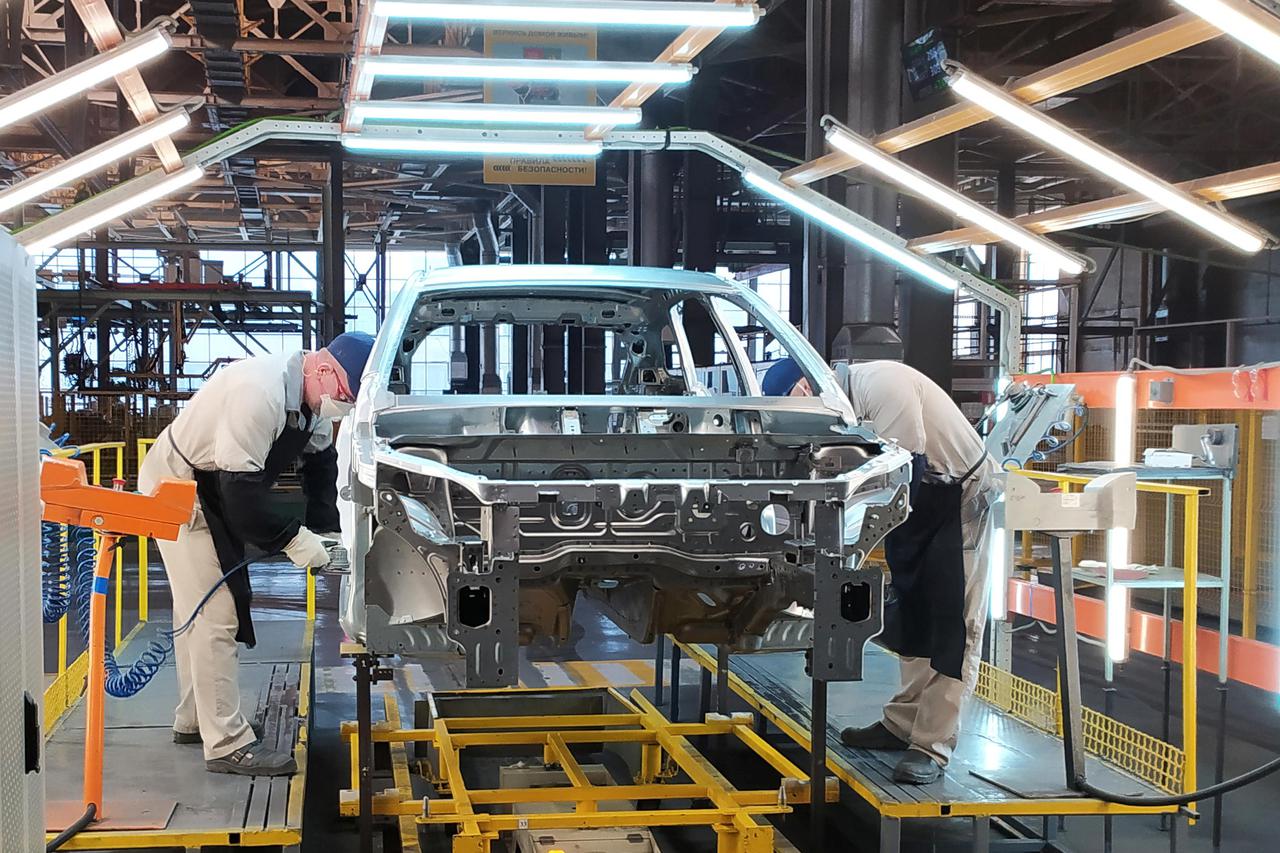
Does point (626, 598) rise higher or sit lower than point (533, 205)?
lower

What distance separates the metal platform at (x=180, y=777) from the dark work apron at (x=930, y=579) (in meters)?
2.26

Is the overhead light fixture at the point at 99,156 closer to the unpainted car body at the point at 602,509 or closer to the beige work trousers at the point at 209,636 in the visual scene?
the unpainted car body at the point at 602,509

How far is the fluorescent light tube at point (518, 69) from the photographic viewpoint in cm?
467

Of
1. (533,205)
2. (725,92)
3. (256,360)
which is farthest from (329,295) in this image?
(256,360)

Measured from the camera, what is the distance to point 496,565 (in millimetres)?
3527

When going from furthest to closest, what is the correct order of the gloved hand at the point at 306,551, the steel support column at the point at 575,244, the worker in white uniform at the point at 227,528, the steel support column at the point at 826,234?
the steel support column at the point at 575,244 → the steel support column at the point at 826,234 → the gloved hand at the point at 306,551 → the worker in white uniform at the point at 227,528

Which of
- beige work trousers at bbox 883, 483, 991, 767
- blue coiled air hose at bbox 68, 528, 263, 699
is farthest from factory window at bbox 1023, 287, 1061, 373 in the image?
blue coiled air hose at bbox 68, 528, 263, 699

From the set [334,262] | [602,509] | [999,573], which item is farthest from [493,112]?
[334,262]

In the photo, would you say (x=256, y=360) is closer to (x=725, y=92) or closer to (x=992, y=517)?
(x=992, y=517)

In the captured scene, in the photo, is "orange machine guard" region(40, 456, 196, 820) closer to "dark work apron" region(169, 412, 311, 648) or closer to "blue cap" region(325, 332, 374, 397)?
"dark work apron" region(169, 412, 311, 648)

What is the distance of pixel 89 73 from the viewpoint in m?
4.71

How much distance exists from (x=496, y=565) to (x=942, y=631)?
1851 millimetres

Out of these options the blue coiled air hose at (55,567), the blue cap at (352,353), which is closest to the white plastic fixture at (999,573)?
the blue cap at (352,353)

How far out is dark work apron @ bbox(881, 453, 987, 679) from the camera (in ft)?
14.8
